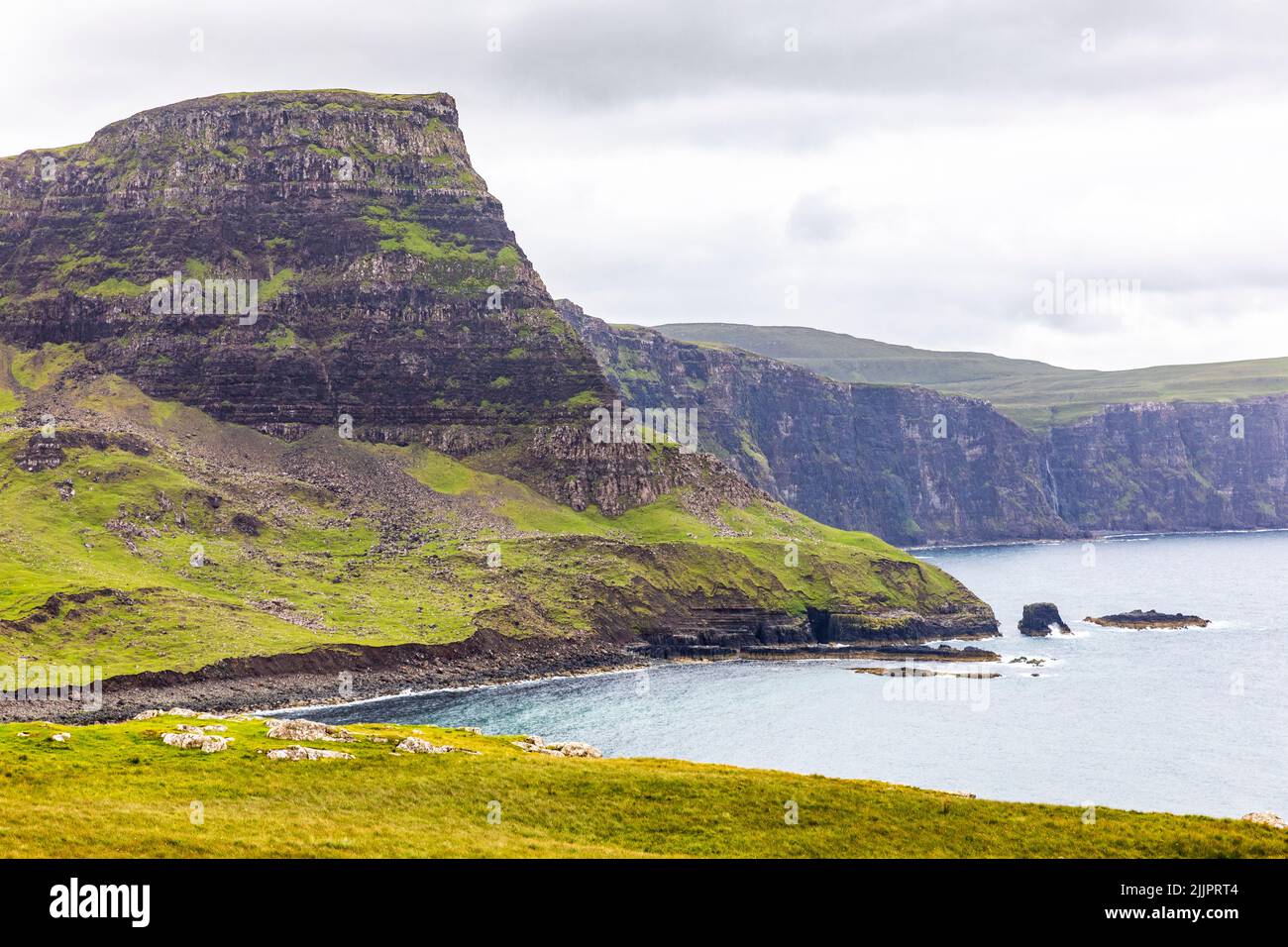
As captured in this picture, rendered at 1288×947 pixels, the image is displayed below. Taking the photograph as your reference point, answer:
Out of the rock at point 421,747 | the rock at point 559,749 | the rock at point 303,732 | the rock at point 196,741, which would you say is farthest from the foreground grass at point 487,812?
the rock at point 559,749

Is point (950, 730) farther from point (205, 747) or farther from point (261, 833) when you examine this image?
point (261, 833)

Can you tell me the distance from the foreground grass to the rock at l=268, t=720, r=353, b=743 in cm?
276

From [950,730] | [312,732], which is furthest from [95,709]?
[950,730]

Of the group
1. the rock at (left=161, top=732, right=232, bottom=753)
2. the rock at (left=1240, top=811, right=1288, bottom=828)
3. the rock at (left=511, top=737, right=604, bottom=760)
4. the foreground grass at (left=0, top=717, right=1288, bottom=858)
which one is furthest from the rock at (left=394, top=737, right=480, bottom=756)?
the rock at (left=1240, top=811, right=1288, bottom=828)

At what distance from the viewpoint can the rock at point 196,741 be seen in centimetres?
9194

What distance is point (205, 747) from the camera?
91938mm

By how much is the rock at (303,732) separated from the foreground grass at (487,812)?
276cm

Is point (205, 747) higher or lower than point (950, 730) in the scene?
higher

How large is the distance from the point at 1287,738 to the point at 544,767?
132m

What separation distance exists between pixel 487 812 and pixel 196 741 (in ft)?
87.3

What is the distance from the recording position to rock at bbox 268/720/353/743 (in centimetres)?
9725

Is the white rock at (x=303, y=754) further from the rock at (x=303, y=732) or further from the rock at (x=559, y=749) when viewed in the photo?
the rock at (x=559, y=749)

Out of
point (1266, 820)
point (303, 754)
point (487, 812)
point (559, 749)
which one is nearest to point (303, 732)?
point (303, 754)
